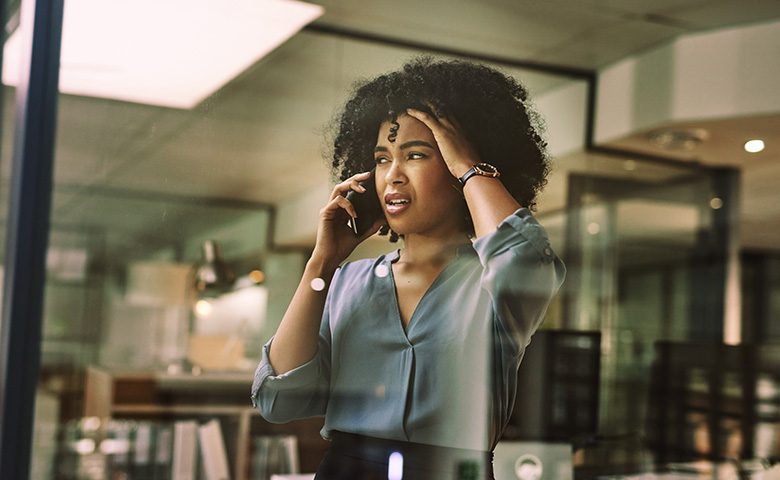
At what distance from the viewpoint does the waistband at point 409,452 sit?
1.70 metres

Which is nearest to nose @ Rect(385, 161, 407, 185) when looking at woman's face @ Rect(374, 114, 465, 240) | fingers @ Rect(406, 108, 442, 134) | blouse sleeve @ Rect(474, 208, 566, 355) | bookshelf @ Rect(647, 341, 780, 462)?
woman's face @ Rect(374, 114, 465, 240)

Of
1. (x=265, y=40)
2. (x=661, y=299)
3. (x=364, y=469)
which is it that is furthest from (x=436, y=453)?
(x=265, y=40)

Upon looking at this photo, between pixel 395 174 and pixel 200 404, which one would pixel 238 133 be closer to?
pixel 395 174

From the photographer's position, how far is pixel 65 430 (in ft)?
5.74

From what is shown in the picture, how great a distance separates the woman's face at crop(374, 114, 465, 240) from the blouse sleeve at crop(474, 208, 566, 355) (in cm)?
9

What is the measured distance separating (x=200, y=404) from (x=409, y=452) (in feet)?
1.50

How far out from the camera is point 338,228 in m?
1.74

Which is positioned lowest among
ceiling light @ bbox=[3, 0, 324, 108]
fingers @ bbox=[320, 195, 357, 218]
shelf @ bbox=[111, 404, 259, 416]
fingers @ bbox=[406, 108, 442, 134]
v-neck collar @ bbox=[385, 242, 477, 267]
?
shelf @ bbox=[111, 404, 259, 416]

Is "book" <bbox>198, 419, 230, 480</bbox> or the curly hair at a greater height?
the curly hair

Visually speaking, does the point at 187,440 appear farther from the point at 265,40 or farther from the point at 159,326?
the point at 265,40

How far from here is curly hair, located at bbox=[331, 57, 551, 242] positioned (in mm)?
1754

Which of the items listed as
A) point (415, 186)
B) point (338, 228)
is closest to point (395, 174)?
point (415, 186)

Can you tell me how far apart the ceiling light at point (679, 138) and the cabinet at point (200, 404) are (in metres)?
1.06

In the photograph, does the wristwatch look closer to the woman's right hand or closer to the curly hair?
the curly hair
